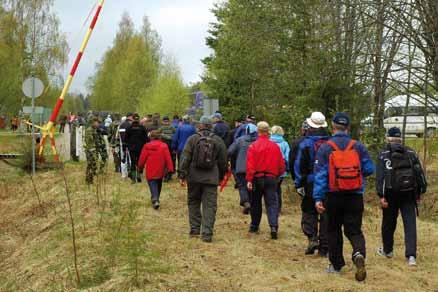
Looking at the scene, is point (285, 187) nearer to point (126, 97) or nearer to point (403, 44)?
point (403, 44)

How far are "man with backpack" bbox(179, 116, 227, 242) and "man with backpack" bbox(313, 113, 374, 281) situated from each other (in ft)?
8.05

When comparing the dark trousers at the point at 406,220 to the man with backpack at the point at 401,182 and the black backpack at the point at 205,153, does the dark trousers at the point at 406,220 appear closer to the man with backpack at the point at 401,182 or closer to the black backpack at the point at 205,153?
the man with backpack at the point at 401,182

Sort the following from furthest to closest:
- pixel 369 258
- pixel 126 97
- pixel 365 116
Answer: pixel 126 97
pixel 365 116
pixel 369 258

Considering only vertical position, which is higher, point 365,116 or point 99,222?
point 365,116

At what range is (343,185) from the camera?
718cm

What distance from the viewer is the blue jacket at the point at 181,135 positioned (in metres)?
16.4

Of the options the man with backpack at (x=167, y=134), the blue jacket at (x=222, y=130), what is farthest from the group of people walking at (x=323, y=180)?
the man with backpack at (x=167, y=134)

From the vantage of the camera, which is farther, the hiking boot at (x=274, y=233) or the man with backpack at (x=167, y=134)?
the man with backpack at (x=167, y=134)

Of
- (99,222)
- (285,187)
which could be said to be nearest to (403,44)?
(285,187)

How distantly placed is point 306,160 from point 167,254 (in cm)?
216

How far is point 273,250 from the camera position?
9.36m

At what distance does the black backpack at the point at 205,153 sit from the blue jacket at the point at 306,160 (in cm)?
143

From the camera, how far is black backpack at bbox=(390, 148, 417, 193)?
8219mm

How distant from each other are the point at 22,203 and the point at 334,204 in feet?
33.0
